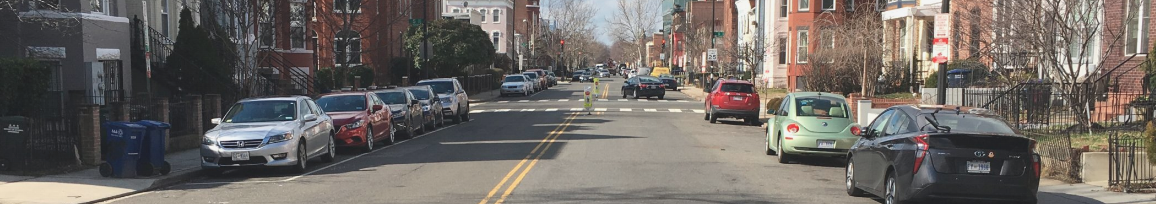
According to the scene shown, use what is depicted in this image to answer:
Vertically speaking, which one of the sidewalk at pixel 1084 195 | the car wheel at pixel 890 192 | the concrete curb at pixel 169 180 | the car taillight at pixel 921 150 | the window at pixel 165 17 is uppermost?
the window at pixel 165 17

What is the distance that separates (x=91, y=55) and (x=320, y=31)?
82.6 ft

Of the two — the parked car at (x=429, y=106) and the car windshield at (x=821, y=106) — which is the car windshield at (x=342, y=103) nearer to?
the parked car at (x=429, y=106)

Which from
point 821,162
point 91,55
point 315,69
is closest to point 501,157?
point 821,162

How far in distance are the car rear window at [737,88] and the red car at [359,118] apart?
36.6 feet

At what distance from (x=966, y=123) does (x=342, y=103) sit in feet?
44.2

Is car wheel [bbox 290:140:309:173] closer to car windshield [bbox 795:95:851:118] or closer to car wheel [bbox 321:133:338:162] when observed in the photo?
car wheel [bbox 321:133:338:162]

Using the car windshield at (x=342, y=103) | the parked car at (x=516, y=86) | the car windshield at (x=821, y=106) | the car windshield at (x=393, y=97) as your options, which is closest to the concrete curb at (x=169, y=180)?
the car windshield at (x=342, y=103)

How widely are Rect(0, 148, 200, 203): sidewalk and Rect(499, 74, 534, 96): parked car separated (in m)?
39.5

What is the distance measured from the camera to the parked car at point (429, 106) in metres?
27.2

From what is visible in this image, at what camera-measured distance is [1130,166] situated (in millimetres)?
13016

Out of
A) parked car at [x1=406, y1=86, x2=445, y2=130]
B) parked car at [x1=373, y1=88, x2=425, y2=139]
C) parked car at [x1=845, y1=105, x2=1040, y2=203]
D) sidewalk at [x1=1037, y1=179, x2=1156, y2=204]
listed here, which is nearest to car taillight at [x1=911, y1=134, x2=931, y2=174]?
parked car at [x1=845, y1=105, x2=1040, y2=203]

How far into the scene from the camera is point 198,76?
1034 inches

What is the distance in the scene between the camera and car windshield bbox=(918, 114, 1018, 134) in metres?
11.4

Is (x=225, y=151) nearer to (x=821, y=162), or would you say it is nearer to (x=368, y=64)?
(x=821, y=162)
